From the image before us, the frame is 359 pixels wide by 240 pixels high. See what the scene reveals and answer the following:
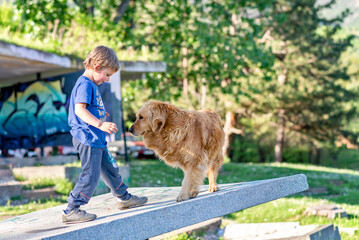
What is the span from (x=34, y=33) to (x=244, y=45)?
Answer: 296 inches

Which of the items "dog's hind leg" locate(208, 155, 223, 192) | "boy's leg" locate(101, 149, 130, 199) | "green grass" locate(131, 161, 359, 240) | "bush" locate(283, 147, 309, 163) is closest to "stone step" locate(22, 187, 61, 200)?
"green grass" locate(131, 161, 359, 240)

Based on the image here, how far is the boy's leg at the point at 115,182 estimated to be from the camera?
442 centimetres

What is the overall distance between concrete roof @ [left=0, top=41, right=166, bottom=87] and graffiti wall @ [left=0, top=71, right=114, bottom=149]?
0.23 m

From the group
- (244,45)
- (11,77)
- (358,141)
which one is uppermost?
(244,45)

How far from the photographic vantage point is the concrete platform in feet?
11.7

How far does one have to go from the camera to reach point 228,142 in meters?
33.2

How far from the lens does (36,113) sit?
14.4 metres

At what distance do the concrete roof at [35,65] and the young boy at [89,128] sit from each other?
23.4ft

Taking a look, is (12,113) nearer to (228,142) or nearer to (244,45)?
(244,45)

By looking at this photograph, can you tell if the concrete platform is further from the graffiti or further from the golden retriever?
the graffiti

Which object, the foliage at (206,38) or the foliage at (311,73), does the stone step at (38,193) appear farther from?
the foliage at (311,73)

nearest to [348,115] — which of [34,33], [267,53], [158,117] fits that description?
[267,53]

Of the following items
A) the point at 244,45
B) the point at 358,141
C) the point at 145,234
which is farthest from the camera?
the point at 358,141

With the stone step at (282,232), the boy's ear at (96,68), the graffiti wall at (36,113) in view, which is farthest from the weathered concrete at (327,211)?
the graffiti wall at (36,113)
